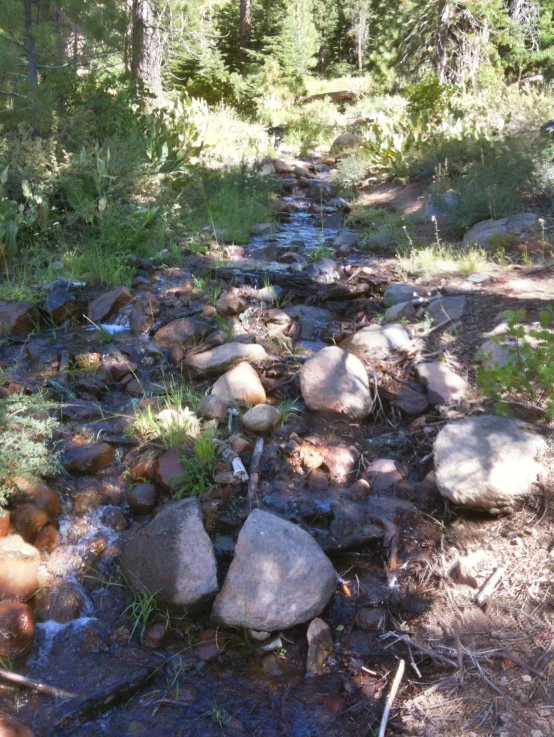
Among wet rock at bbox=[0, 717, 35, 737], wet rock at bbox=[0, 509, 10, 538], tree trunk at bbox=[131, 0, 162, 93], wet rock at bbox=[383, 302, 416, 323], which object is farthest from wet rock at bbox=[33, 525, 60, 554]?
tree trunk at bbox=[131, 0, 162, 93]

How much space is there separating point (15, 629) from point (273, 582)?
1.11m

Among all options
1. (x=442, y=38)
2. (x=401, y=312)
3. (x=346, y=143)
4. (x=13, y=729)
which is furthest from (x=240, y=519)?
(x=442, y=38)

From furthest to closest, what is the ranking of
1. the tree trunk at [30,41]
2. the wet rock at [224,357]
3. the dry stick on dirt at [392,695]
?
the tree trunk at [30,41]
the wet rock at [224,357]
the dry stick on dirt at [392,695]

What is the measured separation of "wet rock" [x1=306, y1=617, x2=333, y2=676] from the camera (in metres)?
2.63

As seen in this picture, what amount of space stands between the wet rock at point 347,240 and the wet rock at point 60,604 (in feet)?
18.4

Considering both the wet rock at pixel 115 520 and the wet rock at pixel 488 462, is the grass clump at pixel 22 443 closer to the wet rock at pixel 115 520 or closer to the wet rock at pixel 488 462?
the wet rock at pixel 115 520

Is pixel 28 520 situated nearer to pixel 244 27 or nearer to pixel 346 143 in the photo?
pixel 346 143

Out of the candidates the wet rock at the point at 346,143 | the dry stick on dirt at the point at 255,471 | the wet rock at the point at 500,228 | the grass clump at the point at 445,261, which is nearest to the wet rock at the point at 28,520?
the dry stick on dirt at the point at 255,471

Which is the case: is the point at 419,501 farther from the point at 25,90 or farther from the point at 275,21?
the point at 275,21

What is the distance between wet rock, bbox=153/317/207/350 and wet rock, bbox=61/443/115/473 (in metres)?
1.54

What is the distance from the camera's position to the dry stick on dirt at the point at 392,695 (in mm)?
2218

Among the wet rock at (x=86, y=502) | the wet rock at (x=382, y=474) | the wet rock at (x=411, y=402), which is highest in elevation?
the wet rock at (x=411, y=402)

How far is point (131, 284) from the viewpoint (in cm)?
628

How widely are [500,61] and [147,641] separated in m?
16.3
